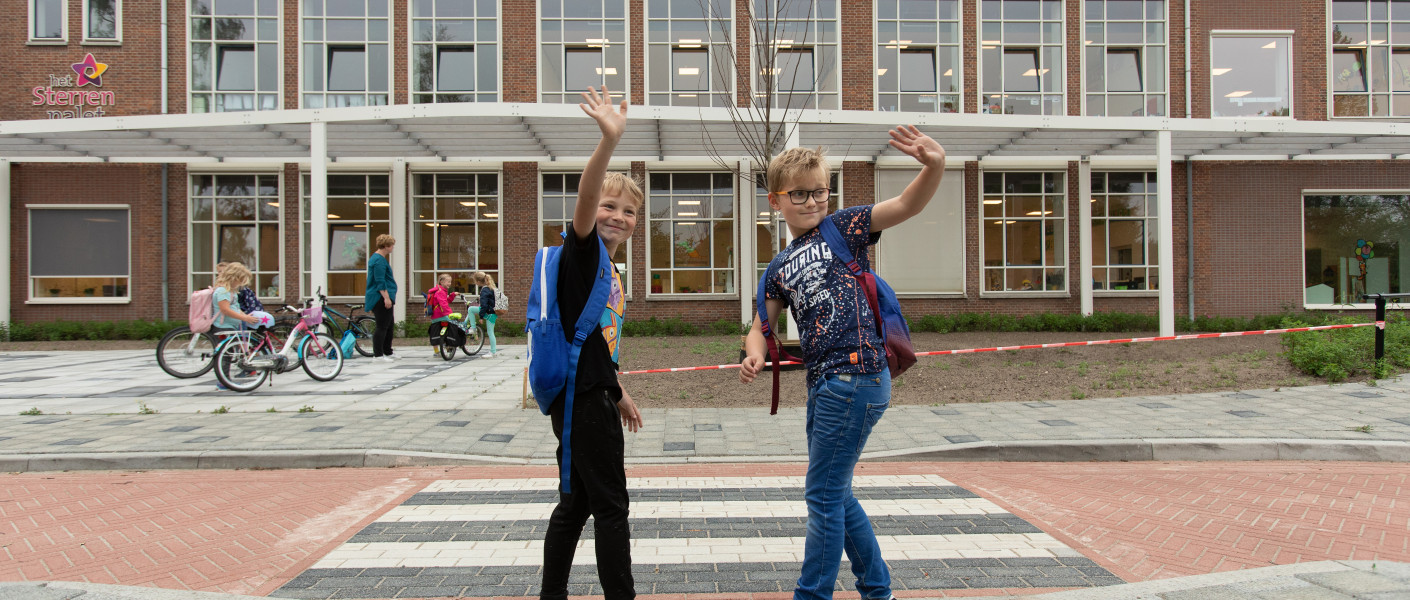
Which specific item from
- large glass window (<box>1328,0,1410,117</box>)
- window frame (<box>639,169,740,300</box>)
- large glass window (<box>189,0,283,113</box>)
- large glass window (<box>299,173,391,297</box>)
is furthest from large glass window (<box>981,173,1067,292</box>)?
large glass window (<box>189,0,283,113</box>)

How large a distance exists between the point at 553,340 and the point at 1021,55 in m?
21.0

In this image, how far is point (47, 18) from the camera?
1817 cm

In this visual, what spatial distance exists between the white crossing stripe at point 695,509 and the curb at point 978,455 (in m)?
1.22

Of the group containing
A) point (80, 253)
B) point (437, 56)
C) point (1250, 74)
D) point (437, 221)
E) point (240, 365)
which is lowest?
point (240, 365)

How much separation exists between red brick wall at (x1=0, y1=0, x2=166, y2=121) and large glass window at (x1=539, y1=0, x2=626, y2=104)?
32.4 ft

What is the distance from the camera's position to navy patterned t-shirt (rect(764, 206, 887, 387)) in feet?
7.91

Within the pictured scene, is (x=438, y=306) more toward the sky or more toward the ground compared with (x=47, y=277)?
more toward the ground

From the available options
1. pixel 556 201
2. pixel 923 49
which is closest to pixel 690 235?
pixel 556 201

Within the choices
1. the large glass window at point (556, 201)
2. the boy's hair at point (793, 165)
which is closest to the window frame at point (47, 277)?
the large glass window at point (556, 201)

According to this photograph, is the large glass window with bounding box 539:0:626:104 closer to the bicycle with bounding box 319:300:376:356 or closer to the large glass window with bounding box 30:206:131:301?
the bicycle with bounding box 319:300:376:356

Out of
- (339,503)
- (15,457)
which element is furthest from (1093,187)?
(15,457)

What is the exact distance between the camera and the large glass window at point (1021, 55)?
19.5 m

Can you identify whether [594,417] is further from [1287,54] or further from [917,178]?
[1287,54]

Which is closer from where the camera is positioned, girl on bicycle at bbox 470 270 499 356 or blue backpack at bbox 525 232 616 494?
blue backpack at bbox 525 232 616 494
